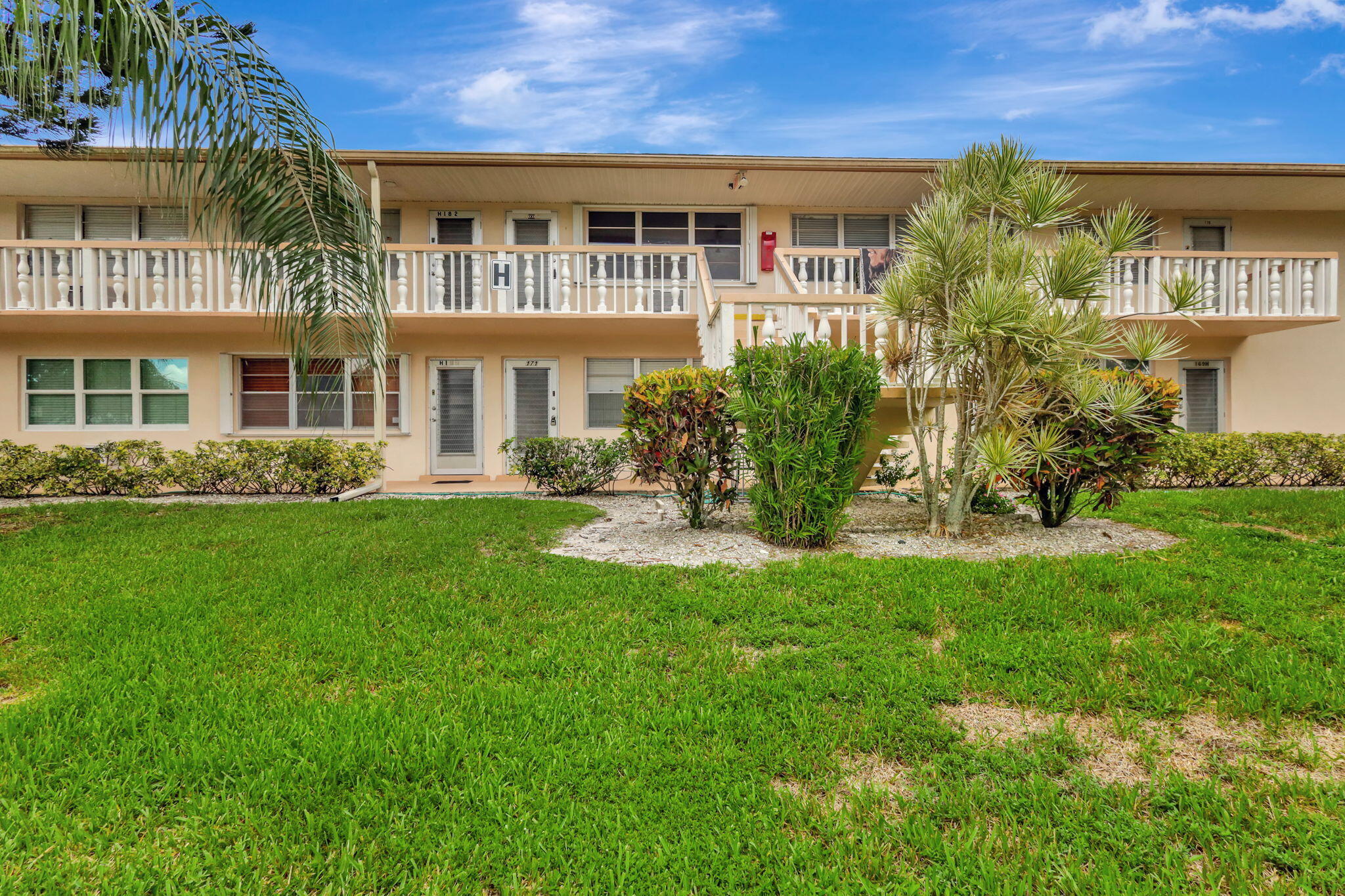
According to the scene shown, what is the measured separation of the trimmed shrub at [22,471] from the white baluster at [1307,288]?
18874 millimetres

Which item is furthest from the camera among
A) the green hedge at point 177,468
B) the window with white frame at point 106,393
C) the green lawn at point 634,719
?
the window with white frame at point 106,393

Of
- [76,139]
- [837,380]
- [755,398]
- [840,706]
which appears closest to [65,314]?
[76,139]

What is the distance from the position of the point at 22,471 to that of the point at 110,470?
3.52 ft

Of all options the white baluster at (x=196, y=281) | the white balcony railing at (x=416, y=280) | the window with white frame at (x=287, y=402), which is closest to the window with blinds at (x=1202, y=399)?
the white balcony railing at (x=416, y=280)

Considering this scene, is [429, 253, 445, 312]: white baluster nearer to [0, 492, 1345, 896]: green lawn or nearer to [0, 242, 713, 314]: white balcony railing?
[0, 242, 713, 314]: white balcony railing

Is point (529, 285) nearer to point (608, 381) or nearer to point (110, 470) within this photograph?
point (608, 381)

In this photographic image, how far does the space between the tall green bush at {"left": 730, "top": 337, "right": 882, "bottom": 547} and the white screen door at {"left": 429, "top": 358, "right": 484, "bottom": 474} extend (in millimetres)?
7439

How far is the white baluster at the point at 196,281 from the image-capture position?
32.2 ft

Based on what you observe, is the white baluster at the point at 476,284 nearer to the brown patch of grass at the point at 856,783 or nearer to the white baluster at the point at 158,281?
the white baluster at the point at 158,281

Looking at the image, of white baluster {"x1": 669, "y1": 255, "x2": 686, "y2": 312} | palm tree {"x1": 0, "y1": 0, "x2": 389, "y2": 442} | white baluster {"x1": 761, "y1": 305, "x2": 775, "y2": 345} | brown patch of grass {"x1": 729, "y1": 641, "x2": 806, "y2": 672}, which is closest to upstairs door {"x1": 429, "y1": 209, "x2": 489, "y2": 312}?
white baluster {"x1": 669, "y1": 255, "x2": 686, "y2": 312}

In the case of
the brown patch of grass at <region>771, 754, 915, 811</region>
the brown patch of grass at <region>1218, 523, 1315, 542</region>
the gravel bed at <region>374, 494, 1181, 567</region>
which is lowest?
the brown patch of grass at <region>771, 754, 915, 811</region>

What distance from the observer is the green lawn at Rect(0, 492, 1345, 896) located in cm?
185

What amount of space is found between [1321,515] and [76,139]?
12860 millimetres

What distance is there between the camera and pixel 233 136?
4461mm
